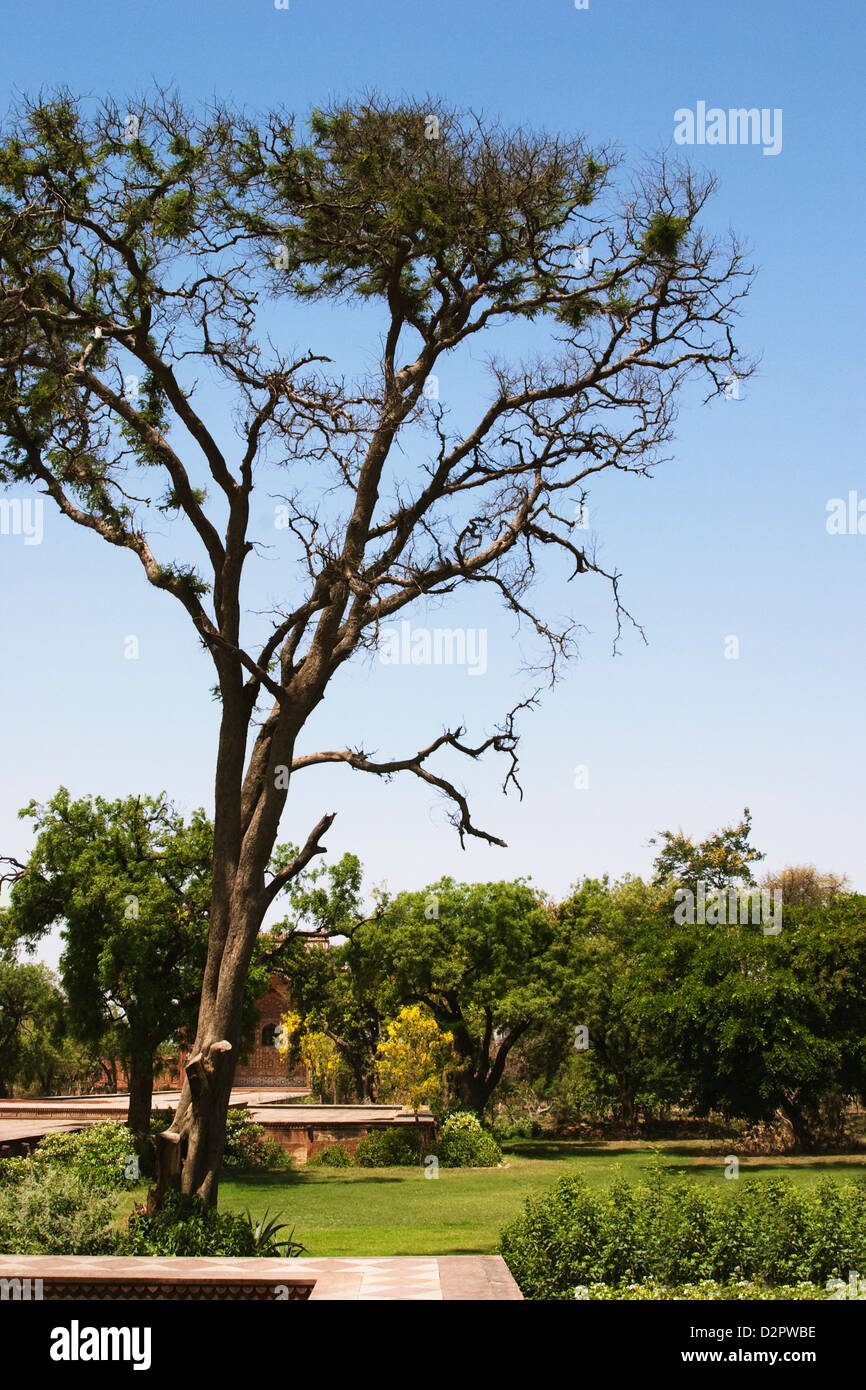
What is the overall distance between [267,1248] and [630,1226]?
3.59m

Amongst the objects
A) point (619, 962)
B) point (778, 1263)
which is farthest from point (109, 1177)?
point (619, 962)

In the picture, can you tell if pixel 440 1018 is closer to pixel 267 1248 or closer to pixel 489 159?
pixel 267 1248

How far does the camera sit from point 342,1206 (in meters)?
19.1

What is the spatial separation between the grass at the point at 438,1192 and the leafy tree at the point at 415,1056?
2441mm

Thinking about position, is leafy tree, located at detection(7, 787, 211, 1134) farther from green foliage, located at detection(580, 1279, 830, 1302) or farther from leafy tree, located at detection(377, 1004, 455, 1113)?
green foliage, located at detection(580, 1279, 830, 1302)

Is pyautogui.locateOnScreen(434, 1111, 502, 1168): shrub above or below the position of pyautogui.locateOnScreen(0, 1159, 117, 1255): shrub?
below

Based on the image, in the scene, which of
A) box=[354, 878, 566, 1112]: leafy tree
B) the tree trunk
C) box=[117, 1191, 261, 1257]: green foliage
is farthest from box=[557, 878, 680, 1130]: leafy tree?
box=[117, 1191, 261, 1257]: green foliage

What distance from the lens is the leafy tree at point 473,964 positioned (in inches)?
1224

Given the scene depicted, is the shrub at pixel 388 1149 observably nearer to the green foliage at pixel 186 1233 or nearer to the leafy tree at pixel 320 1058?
the leafy tree at pixel 320 1058

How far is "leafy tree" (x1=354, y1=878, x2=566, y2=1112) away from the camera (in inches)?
1224

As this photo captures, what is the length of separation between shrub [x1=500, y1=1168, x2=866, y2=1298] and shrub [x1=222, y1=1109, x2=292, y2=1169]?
50.8 ft

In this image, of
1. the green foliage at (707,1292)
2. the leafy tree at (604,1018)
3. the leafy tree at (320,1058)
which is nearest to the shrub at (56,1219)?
the green foliage at (707,1292)

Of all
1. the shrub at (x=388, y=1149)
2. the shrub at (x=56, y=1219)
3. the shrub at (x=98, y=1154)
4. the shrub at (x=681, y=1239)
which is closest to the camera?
the shrub at (x=681, y=1239)

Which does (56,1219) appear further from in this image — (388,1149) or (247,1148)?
(388,1149)
